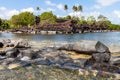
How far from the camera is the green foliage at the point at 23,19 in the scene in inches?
6393

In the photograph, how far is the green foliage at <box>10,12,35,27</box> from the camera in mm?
162375

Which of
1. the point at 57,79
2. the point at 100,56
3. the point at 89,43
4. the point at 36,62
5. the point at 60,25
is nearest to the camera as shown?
the point at 57,79

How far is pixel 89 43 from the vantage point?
18.9 metres

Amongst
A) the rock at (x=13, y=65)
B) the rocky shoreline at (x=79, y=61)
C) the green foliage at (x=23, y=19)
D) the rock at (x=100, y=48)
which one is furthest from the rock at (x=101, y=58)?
the green foliage at (x=23, y=19)

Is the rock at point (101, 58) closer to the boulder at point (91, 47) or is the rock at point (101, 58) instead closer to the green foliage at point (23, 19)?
the boulder at point (91, 47)

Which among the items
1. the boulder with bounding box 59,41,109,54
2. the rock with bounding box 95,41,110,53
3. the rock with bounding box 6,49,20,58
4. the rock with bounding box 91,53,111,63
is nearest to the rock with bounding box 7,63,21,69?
the rock with bounding box 6,49,20,58

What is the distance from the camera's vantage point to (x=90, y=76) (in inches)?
468

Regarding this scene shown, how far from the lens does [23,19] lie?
166 metres

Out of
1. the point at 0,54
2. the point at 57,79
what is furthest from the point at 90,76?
the point at 0,54

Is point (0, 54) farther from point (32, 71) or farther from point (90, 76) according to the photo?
point (90, 76)

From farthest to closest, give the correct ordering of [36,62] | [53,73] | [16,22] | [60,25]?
[16,22]
[60,25]
[36,62]
[53,73]

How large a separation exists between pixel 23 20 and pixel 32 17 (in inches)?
329

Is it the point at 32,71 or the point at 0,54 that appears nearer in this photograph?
the point at 32,71

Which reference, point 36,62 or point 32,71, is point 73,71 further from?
point 36,62
